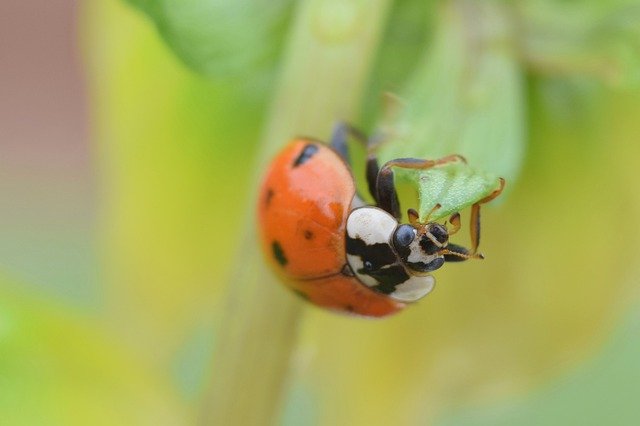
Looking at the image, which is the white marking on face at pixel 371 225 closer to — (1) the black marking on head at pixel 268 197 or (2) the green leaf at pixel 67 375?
(1) the black marking on head at pixel 268 197

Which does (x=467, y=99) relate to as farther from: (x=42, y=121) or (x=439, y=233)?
(x=42, y=121)

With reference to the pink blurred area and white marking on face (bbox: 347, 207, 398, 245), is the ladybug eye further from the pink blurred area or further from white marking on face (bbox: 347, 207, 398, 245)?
the pink blurred area

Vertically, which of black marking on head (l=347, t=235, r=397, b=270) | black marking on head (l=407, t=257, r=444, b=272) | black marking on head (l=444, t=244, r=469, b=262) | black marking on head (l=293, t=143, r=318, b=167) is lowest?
black marking on head (l=347, t=235, r=397, b=270)

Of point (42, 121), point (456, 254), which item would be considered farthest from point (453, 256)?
point (42, 121)

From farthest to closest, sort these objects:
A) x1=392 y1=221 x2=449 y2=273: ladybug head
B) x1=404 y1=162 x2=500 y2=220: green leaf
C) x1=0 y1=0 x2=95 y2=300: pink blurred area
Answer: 1. x1=0 y1=0 x2=95 y2=300: pink blurred area
2. x1=392 y1=221 x2=449 y2=273: ladybug head
3. x1=404 y1=162 x2=500 y2=220: green leaf

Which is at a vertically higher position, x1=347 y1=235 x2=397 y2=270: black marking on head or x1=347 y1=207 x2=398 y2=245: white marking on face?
x1=347 y1=207 x2=398 y2=245: white marking on face

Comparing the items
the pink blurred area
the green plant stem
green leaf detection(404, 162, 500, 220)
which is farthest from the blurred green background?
the pink blurred area

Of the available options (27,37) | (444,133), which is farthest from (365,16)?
(27,37)
